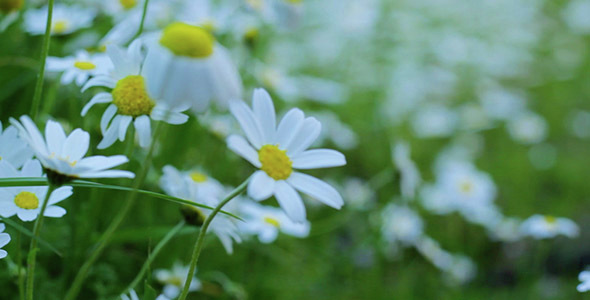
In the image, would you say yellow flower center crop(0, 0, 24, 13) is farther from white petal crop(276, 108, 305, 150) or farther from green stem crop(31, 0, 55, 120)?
white petal crop(276, 108, 305, 150)

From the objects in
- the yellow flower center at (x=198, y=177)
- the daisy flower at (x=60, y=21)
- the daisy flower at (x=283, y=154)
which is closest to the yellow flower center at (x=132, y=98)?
the daisy flower at (x=283, y=154)

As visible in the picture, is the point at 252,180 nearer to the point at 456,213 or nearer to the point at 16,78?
the point at 16,78

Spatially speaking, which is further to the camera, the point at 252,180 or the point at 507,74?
the point at 507,74

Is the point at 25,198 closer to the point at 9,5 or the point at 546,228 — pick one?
the point at 9,5

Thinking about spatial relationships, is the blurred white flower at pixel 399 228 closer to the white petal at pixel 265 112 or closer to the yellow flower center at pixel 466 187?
the yellow flower center at pixel 466 187

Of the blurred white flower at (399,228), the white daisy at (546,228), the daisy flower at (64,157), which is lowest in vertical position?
the daisy flower at (64,157)

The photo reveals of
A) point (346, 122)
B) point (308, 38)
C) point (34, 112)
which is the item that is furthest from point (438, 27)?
point (34, 112)

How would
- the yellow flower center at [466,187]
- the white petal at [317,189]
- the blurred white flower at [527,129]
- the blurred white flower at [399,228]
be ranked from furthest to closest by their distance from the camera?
the blurred white flower at [527,129]
the yellow flower center at [466,187]
the blurred white flower at [399,228]
the white petal at [317,189]
